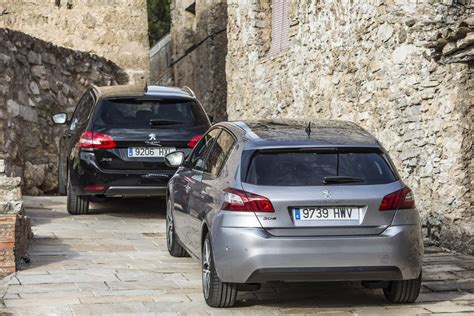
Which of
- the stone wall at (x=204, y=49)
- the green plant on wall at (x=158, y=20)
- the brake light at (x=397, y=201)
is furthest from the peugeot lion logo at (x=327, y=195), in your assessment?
the green plant on wall at (x=158, y=20)

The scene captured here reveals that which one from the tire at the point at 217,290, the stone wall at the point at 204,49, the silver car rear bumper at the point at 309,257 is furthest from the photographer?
the stone wall at the point at 204,49

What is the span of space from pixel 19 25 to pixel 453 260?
12.5m

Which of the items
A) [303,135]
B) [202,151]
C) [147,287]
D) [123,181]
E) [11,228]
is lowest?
[147,287]

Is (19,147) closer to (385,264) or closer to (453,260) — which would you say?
(453,260)

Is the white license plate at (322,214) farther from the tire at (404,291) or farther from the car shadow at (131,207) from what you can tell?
the car shadow at (131,207)

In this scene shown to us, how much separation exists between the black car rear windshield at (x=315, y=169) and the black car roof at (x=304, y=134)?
0.28 ft

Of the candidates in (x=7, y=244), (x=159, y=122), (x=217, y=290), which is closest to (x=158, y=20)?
(x=159, y=122)

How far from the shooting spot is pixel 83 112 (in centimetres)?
1407

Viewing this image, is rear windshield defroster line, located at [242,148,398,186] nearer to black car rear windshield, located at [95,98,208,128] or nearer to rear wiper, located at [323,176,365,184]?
rear wiper, located at [323,176,365,184]

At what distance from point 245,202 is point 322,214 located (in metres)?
0.56

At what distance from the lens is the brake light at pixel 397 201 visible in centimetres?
744

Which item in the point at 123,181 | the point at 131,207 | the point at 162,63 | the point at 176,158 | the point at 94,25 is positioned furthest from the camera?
the point at 162,63

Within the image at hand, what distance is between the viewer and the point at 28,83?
55.1 feet

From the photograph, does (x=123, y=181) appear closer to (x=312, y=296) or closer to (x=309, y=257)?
(x=312, y=296)
